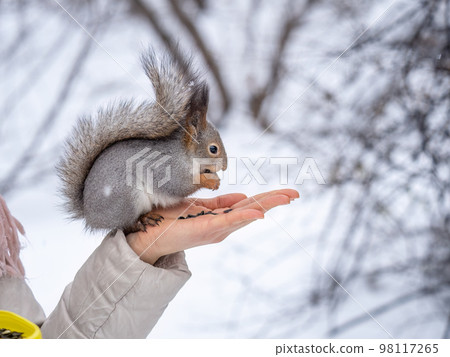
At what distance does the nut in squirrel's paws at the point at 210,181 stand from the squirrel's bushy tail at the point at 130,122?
12 cm

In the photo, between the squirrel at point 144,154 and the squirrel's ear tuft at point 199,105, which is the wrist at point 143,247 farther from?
the squirrel's ear tuft at point 199,105

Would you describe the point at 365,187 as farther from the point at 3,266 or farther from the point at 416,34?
the point at 3,266

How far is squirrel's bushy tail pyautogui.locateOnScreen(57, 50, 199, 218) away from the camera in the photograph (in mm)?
1034

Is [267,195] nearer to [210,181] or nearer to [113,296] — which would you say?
[210,181]

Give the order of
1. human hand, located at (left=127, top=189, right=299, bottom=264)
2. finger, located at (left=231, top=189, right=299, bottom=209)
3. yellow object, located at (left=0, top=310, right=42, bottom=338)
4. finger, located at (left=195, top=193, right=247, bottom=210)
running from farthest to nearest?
finger, located at (left=195, top=193, right=247, bottom=210)
finger, located at (left=231, top=189, right=299, bottom=209)
human hand, located at (left=127, top=189, right=299, bottom=264)
yellow object, located at (left=0, top=310, right=42, bottom=338)

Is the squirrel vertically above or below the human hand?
above

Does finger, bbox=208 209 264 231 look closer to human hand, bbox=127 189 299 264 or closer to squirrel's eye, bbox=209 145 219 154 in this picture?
human hand, bbox=127 189 299 264

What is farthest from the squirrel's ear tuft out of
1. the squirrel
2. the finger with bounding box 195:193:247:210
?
the finger with bounding box 195:193:247:210

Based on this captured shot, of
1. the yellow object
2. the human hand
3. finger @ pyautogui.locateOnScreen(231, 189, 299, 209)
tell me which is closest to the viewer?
the yellow object

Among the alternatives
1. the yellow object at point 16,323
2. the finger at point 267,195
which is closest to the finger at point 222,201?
the finger at point 267,195

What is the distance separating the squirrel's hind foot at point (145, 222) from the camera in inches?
40.6

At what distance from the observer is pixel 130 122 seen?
3.38 feet

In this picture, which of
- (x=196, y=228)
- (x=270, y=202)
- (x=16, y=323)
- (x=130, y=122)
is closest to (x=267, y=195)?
(x=270, y=202)

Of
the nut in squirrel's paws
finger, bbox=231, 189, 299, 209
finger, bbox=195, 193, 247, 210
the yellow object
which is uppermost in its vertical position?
Result: finger, bbox=195, 193, 247, 210
